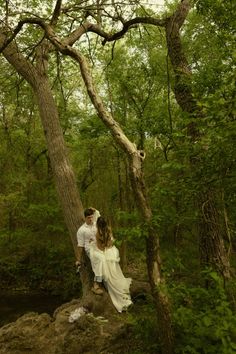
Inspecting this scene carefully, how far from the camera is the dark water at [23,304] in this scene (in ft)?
38.2

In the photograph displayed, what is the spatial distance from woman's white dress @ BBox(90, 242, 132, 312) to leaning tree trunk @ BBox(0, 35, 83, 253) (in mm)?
455

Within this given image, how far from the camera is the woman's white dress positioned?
24.0ft

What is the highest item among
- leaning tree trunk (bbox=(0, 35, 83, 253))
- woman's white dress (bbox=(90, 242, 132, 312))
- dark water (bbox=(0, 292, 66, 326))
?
leaning tree trunk (bbox=(0, 35, 83, 253))

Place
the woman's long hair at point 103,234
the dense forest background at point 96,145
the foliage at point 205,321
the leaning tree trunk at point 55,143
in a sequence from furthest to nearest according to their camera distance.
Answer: the dense forest background at point 96,145 < the leaning tree trunk at point 55,143 < the woman's long hair at point 103,234 < the foliage at point 205,321

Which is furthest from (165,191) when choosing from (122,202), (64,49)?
(122,202)

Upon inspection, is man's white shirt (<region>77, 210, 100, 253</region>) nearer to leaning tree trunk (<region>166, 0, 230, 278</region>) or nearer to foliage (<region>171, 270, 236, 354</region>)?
leaning tree trunk (<region>166, 0, 230, 278</region>)

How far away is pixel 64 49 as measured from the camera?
16.3 feet

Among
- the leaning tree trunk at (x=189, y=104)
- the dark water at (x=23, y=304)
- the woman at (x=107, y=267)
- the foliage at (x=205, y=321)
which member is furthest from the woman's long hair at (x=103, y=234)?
the dark water at (x=23, y=304)

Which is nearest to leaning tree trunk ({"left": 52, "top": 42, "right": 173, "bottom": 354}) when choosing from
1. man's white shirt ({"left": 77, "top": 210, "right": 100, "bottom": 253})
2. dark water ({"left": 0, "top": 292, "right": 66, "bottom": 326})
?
man's white shirt ({"left": 77, "top": 210, "right": 100, "bottom": 253})

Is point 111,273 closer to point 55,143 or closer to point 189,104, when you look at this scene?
point 55,143

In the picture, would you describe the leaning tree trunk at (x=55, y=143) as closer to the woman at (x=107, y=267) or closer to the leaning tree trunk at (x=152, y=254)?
the woman at (x=107, y=267)

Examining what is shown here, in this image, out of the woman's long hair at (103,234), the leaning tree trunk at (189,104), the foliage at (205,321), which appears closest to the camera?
the foliage at (205,321)

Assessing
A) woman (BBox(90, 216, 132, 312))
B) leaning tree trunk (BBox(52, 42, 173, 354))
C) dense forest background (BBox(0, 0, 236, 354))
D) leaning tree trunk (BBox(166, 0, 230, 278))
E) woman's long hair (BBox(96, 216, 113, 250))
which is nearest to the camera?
leaning tree trunk (BBox(52, 42, 173, 354))

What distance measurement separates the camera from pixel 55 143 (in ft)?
24.7
